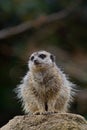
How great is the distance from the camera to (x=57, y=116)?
9.81 meters

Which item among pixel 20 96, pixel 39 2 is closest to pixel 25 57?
pixel 39 2

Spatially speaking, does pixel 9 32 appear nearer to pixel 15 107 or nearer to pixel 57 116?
pixel 15 107

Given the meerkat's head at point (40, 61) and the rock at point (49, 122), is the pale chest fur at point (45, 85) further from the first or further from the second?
the rock at point (49, 122)

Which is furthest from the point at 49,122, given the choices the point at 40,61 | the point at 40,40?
the point at 40,40

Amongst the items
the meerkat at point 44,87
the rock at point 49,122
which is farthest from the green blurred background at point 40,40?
the rock at point 49,122

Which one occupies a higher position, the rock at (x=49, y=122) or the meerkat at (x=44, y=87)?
the meerkat at (x=44, y=87)

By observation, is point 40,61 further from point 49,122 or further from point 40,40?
point 40,40

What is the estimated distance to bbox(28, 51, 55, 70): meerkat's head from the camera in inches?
412

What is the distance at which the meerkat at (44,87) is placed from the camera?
10.4 m

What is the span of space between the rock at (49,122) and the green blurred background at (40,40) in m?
12.6

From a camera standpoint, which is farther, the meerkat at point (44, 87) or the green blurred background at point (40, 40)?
the green blurred background at point (40, 40)

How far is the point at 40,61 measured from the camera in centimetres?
1056

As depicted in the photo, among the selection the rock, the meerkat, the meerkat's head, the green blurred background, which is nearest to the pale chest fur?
the meerkat

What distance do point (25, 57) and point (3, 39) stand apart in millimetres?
1331
